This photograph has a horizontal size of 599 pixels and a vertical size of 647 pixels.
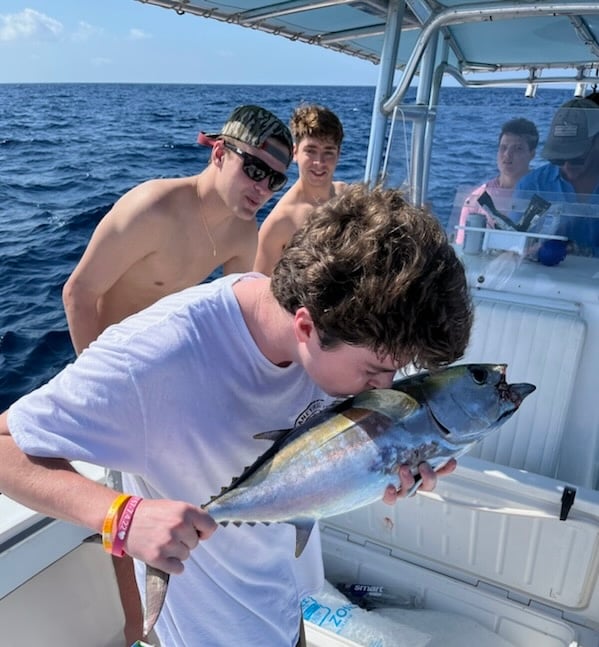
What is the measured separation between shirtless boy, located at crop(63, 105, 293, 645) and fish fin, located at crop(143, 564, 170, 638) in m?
1.05

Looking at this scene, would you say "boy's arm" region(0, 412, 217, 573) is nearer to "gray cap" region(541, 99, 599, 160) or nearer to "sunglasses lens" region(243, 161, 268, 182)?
"sunglasses lens" region(243, 161, 268, 182)

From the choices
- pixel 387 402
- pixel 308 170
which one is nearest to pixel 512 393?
pixel 387 402

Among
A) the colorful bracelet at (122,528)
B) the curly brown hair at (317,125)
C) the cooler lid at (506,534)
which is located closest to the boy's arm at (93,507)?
the colorful bracelet at (122,528)

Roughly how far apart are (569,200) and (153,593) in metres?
2.25

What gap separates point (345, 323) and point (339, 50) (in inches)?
153

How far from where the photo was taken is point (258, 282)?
1144 millimetres

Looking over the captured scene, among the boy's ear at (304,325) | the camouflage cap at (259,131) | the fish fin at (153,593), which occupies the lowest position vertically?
the fish fin at (153,593)


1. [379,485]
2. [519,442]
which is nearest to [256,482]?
[379,485]

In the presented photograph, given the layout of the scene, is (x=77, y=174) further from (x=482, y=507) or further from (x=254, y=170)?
(x=482, y=507)

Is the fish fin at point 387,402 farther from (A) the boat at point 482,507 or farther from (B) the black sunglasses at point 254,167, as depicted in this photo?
(B) the black sunglasses at point 254,167

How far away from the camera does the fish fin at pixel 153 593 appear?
3.40 ft

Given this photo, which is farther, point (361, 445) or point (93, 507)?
point (361, 445)

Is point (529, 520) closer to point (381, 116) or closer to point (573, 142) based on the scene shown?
point (573, 142)

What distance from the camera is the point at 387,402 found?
3.51ft
